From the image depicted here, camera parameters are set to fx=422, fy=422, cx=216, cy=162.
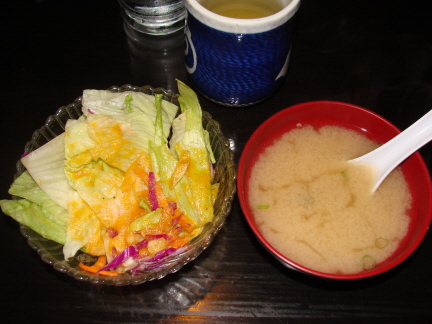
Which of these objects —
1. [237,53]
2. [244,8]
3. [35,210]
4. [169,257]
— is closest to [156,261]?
[169,257]

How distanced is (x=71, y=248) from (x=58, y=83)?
79 centimetres

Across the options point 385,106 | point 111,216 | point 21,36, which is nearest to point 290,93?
point 385,106

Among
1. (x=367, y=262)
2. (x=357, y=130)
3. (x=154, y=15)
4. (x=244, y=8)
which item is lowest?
(x=367, y=262)

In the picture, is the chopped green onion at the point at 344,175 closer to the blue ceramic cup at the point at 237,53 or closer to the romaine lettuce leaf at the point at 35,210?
the blue ceramic cup at the point at 237,53

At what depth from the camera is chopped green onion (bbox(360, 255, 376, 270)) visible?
3.98 feet

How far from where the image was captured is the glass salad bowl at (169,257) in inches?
44.3

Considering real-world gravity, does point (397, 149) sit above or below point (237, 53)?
below

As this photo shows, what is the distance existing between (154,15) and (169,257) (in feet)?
3.60

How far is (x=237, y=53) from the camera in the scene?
1285mm

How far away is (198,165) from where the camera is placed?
1276 millimetres

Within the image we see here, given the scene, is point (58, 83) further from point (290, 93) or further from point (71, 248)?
point (290, 93)

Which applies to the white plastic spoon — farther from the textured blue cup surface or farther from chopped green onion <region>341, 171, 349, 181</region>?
the textured blue cup surface

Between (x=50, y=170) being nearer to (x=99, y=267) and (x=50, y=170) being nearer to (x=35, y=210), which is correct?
(x=35, y=210)

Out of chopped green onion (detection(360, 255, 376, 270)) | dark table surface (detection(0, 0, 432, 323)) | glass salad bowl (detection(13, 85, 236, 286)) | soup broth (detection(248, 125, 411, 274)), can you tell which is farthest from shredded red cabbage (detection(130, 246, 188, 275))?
chopped green onion (detection(360, 255, 376, 270))
